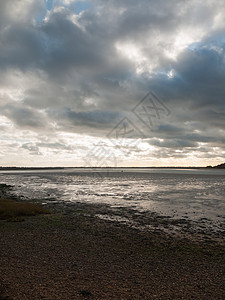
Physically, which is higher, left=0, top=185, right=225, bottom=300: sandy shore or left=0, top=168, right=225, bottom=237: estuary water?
left=0, top=185, right=225, bottom=300: sandy shore

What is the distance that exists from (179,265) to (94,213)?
14.6 m

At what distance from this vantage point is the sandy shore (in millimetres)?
7926

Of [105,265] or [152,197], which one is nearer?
[105,265]

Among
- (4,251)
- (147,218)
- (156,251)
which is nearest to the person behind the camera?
(4,251)

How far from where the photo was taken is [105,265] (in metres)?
10.3

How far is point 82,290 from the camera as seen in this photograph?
26.0ft

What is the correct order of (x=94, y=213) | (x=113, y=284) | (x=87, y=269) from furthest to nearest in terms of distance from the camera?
(x=94, y=213), (x=87, y=269), (x=113, y=284)

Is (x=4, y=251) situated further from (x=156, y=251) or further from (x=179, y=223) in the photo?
(x=179, y=223)

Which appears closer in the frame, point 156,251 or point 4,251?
point 4,251

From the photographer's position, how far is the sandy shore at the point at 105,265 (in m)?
7.93

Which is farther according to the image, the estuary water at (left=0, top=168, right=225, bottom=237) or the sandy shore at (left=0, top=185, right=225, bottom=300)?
the estuary water at (left=0, top=168, right=225, bottom=237)

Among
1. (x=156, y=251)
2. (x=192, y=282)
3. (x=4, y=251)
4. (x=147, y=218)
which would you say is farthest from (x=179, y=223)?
(x=4, y=251)

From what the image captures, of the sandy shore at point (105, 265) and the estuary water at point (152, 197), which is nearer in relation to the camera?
the sandy shore at point (105, 265)

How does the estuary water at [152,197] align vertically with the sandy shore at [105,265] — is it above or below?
below
